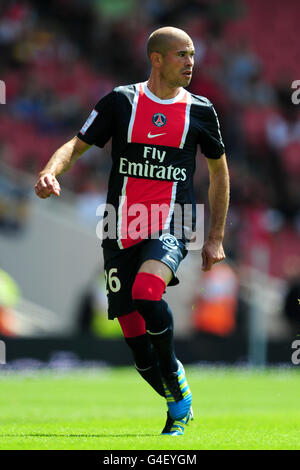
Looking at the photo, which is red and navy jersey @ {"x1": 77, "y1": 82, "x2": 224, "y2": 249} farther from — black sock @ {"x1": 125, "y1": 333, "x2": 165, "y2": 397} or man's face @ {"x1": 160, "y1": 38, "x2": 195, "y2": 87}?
black sock @ {"x1": 125, "y1": 333, "x2": 165, "y2": 397}

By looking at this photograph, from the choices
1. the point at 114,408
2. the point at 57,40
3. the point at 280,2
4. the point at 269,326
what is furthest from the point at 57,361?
the point at 280,2

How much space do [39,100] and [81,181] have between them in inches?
87.5

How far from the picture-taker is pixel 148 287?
5840 mm

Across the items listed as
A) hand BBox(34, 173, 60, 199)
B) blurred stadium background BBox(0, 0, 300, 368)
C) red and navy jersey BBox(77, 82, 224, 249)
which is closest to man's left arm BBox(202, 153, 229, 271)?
red and navy jersey BBox(77, 82, 224, 249)

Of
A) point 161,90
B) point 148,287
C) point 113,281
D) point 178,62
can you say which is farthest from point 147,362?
point 178,62

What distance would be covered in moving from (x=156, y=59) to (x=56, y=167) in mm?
985

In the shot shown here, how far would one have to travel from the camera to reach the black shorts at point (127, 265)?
6.09 metres

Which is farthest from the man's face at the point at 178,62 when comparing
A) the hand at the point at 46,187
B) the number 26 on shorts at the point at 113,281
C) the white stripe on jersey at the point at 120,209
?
the number 26 on shorts at the point at 113,281

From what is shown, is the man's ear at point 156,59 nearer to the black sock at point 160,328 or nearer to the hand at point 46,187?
the hand at point 46,187

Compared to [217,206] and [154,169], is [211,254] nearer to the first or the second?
[217,206]

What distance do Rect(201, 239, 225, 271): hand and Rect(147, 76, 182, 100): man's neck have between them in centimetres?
98

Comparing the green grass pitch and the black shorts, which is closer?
the green grass pitch

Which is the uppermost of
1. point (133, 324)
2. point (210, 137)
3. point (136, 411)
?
point (210, 137)

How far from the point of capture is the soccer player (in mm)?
6129
